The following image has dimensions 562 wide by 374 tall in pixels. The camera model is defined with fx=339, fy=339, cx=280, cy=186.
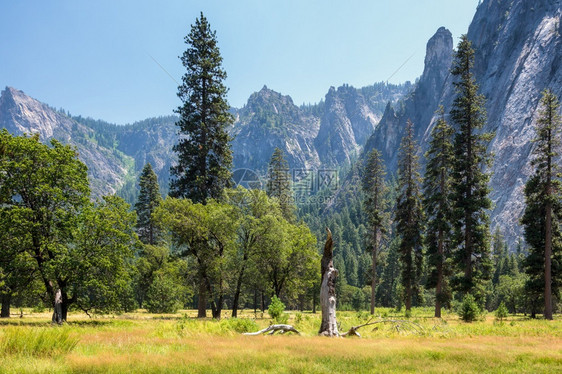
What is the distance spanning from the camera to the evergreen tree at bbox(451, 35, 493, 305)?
26688 millimetres

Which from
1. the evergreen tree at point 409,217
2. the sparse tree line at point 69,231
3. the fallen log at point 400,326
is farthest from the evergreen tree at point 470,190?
the sparse tree line at point 69,231

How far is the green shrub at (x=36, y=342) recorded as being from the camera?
28.5ft

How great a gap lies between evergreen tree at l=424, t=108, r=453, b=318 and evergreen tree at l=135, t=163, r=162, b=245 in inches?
1372

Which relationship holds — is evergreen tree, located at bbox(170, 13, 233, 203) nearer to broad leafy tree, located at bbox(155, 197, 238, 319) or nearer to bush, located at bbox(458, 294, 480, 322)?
broad leafy tree, located at bbox(155, 197, 238, 319)

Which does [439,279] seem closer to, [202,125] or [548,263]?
[548,263]

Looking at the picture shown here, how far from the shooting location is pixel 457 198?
28.0m

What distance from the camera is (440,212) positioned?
98.6 ft

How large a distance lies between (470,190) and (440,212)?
332cm

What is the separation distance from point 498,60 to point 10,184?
17436cm

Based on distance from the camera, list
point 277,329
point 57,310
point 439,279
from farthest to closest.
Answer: point 439,279 < point 57,310 < point 277,329

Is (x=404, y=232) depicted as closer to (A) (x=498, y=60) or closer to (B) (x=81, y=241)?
(B) (x=81, y=241)

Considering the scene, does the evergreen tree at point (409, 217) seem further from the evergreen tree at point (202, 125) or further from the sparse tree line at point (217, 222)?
the evergreen tree at point (202, 125)

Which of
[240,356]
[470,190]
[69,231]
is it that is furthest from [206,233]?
[470,190]

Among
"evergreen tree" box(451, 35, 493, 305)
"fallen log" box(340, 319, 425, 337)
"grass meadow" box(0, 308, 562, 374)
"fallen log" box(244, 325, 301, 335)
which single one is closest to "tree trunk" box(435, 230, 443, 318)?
"evergreen tree" box(451, 35, 493, 305)
